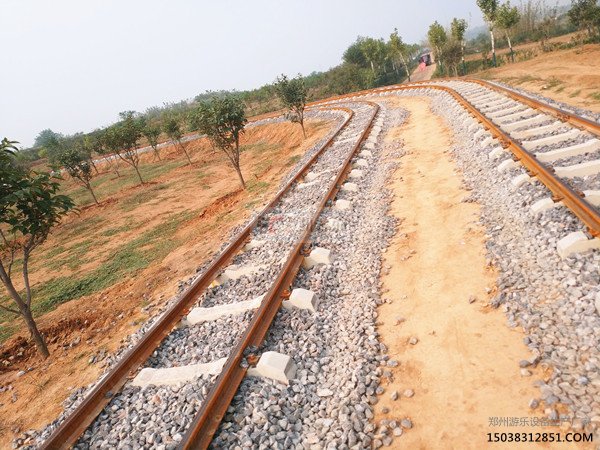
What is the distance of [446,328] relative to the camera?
4.51 m

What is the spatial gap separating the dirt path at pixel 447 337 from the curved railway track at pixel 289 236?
126cm

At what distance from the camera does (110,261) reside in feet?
39.8

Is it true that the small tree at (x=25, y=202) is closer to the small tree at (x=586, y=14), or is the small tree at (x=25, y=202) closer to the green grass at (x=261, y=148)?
the green grass at (x=261, y=148)

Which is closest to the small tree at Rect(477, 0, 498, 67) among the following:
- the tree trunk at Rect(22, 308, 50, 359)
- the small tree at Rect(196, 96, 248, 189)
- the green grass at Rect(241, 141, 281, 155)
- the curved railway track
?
the green grass at Rect(241, 141, 281, 155)

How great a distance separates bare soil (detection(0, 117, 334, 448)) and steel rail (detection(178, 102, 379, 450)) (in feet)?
9.85

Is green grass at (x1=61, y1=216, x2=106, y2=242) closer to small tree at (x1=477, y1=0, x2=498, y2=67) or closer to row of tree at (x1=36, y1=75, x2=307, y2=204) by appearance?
row of tree at (x1=36, y1=75, x2=307, y2=204)

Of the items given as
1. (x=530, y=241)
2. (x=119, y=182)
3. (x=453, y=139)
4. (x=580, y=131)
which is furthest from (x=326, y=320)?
(x=119, y=182)

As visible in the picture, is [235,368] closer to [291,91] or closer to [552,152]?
[552,152]

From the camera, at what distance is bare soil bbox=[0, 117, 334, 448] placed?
19.7 feet

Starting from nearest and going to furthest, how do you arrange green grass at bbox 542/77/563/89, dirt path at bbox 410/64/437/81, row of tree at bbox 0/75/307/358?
row of tree at bbox 0/75/307/358 → green grass at bbox 542/77/563/89 → dirt path at bbox 410/64/437/81

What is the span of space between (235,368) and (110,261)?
32.0ft

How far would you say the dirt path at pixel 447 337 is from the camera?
339cm

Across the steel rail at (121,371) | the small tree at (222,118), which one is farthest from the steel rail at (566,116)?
the small tree at (222,118)

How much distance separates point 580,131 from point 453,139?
3.80 m
